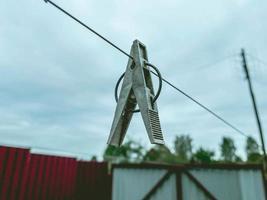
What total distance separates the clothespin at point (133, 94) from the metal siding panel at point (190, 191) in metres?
6.64

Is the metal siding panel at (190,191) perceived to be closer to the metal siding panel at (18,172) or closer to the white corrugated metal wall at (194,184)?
the white corrugated metal wall at (194,184)

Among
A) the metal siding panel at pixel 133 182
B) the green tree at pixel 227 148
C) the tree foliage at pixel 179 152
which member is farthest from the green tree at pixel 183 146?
the metal siding panel at pixel 133 182

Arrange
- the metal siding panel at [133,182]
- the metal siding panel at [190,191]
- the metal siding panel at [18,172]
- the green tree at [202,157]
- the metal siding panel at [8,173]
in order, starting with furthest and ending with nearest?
the green tree at [202,157], the metal siding panel at [133,182], the metal siding panel at [190,191], the metal siding panel at [18,172], the metal siding panel at [8,173]

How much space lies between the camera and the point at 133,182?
31.7 ft

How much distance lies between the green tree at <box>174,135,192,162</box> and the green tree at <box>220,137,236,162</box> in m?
20.7

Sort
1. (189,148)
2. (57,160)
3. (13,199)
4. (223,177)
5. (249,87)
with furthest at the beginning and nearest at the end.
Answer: (189,148) < (249,87) < (57,160) < (223,177) < (13,199)

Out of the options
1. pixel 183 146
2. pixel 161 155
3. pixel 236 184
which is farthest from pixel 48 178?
pixel 183 146

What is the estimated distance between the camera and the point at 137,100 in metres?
2.56

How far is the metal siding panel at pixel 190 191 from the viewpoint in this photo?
8.30m

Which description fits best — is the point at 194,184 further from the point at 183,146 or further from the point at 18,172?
the point at 183,146

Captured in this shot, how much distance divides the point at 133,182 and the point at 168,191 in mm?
1517

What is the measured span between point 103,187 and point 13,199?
11.8 feet

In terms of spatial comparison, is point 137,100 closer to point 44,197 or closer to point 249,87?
point 44,197

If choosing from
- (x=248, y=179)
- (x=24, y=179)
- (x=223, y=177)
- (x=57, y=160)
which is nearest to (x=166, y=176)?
(x=223, y=177)
